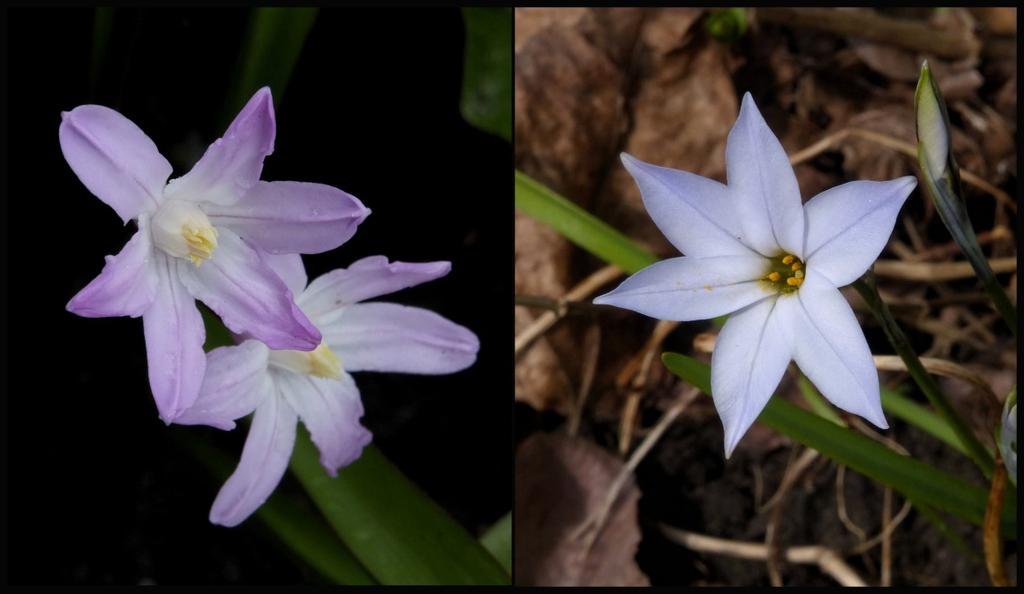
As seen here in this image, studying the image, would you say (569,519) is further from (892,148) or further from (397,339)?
(892,148)

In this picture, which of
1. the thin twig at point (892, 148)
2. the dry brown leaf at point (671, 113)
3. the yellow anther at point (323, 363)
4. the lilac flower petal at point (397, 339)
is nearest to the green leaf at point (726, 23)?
the dry brown leaf at point (671, 113)

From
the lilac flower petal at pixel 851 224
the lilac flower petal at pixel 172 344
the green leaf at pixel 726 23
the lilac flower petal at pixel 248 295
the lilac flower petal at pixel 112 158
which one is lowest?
the lilac flower petal at pixel 172 344

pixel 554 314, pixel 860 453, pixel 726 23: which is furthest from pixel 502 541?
pixel 726 23

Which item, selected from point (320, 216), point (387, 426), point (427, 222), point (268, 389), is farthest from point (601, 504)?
point (320, 216)

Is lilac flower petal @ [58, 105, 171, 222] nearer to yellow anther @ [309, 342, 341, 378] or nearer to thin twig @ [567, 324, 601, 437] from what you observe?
yellow anther @ [309, 342, 341, 378]

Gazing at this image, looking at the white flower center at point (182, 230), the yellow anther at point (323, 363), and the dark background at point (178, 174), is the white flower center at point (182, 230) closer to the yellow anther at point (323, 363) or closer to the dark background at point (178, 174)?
the yellow anther at point (323, 363)
